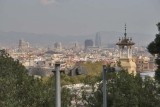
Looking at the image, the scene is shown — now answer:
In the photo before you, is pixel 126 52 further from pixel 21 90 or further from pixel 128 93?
pixel 21 90

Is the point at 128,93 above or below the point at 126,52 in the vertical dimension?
below

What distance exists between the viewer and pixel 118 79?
16.5 meters

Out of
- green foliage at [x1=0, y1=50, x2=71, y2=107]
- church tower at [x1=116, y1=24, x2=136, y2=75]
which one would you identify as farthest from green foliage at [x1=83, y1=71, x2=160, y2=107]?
church tower at [x1=116, y1=24, x2=136, y2=75]

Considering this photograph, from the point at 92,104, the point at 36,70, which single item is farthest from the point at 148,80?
the point at 36,70

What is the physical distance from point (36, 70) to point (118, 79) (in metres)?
9.66

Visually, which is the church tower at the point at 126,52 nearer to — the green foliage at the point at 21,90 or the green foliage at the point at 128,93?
the green foliage at the point at 128,93

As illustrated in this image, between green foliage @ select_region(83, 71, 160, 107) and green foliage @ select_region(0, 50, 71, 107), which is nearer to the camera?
green foliage @ select_region(0, 50, 71, 107)

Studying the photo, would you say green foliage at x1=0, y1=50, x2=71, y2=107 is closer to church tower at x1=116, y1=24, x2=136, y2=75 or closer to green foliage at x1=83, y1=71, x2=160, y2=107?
green foliage at x1=83, y1=71, x2=160, y2=107

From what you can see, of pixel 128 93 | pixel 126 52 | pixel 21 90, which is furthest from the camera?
pixel 126 52

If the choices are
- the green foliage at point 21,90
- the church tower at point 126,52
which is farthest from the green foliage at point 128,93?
the church tower at point 126,52

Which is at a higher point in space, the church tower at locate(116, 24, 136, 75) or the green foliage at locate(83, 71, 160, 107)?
the church tower at locate(116, 24, 136, 75)

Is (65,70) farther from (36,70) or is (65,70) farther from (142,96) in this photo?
(142,96)

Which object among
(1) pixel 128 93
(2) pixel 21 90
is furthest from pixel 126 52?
(2) pixel 21 90

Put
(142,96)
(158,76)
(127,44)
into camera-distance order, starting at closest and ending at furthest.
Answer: (158,76) → (142,96) → (127,44)
